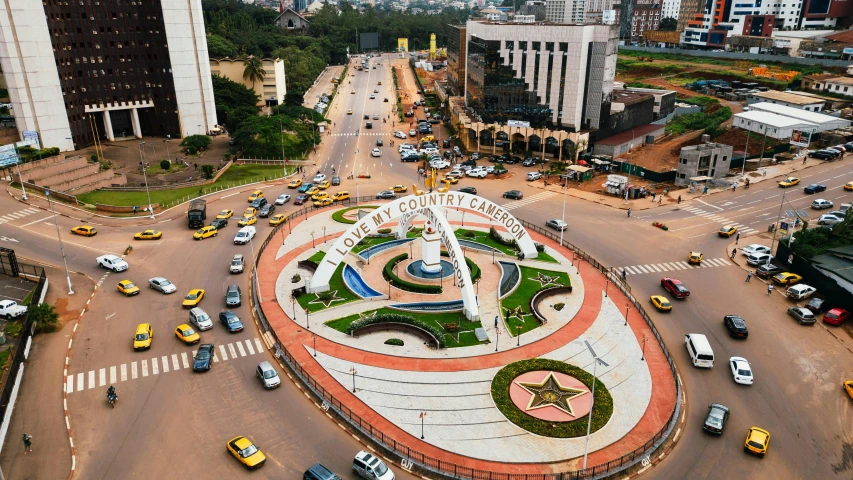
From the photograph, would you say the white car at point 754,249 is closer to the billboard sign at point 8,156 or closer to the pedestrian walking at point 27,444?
the pedestrian walking at point 27,444

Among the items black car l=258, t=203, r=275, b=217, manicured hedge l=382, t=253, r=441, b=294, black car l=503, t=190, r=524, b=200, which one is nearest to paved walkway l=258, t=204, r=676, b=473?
manicured hedge l=382, t=253, r=441, b=294

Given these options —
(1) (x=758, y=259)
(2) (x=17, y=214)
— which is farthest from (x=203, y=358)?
(1) (x=758, y=259)

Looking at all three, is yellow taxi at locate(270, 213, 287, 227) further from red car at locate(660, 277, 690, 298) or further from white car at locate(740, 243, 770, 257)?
white car at locate(740, 243, 770, 257)

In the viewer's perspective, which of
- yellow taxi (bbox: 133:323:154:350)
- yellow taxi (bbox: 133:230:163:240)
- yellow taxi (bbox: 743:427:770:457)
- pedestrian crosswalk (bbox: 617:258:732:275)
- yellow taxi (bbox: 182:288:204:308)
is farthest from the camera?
yellow taxi (bbox: 133:230:163:240)

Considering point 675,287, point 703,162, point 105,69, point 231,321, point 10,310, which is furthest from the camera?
point 105,69

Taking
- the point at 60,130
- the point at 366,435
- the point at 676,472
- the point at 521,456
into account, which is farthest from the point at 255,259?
the point at 60,130

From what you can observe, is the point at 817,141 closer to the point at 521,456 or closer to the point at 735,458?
the point at 735,458

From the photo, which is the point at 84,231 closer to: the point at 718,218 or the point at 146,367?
the point at 146,367
